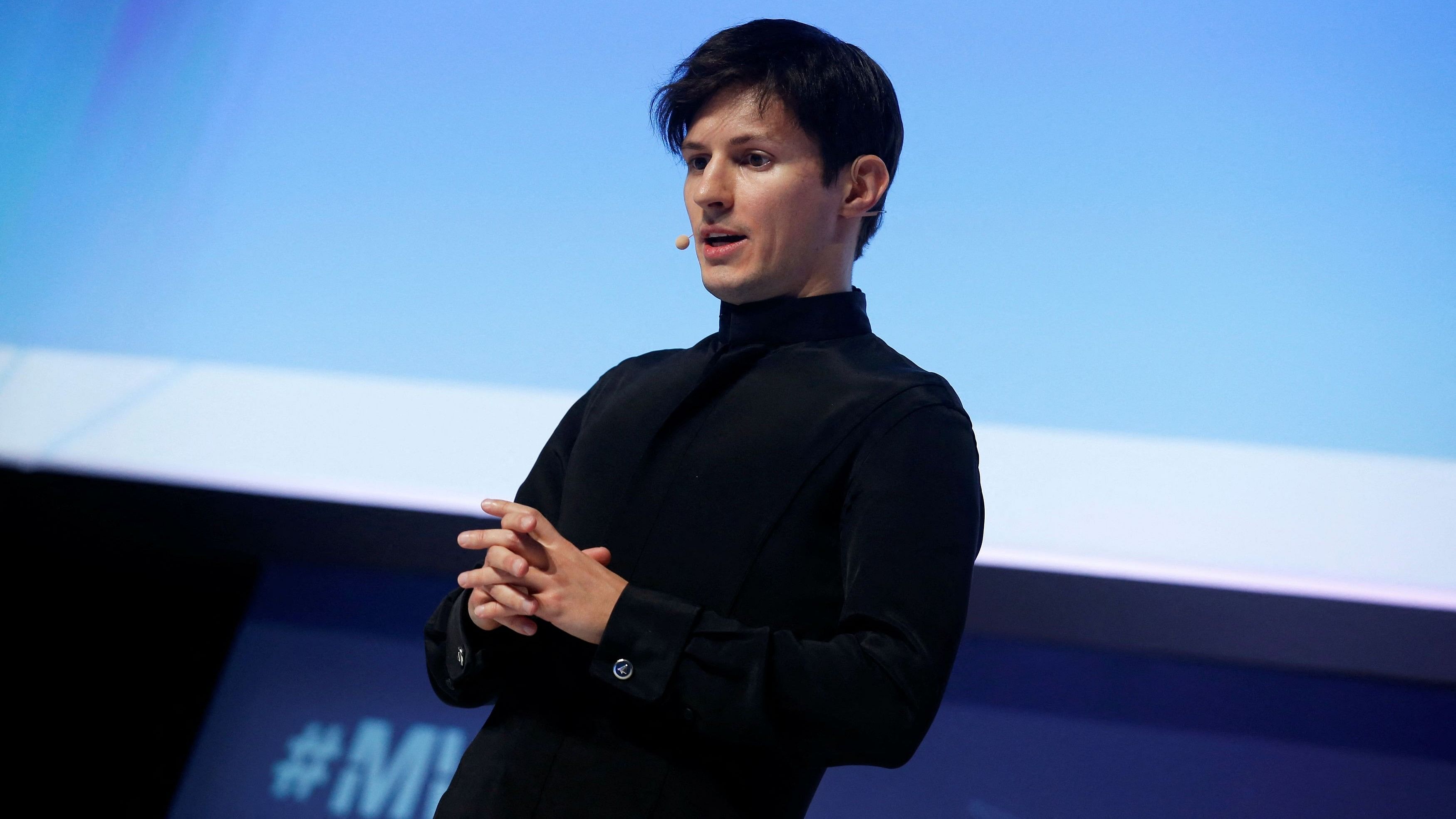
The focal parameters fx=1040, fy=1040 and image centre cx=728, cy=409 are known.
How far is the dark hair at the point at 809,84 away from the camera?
0.95 meters

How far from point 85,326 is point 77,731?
752 mm

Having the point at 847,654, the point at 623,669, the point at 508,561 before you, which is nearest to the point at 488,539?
the point at 508,561

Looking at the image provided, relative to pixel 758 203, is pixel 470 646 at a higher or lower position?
lower

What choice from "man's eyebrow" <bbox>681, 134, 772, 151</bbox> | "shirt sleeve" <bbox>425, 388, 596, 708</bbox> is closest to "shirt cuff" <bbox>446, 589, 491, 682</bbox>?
"shirt sleeve" <bbox>425, 388, 596, 708</bbox>

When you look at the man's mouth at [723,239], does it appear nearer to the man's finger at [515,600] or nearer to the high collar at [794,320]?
the high collar at [794,320]

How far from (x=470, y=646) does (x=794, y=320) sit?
1.30 feet

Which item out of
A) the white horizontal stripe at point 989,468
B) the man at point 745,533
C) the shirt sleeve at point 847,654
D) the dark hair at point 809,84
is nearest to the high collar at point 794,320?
the man at point 745,533

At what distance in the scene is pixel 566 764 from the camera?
0.79m

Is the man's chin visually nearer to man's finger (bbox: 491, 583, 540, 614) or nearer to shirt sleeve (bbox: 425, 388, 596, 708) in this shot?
shirt sleeve (bbox: 425, 388, 596, 708)

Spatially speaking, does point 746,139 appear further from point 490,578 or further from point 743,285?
point 490,578

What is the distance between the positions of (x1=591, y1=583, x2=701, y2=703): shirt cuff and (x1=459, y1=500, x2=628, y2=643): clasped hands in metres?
0.01

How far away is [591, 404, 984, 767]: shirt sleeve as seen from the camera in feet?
2.29

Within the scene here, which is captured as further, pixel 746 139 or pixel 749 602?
pixel 746 139

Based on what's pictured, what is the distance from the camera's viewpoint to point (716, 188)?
3.03 ft
